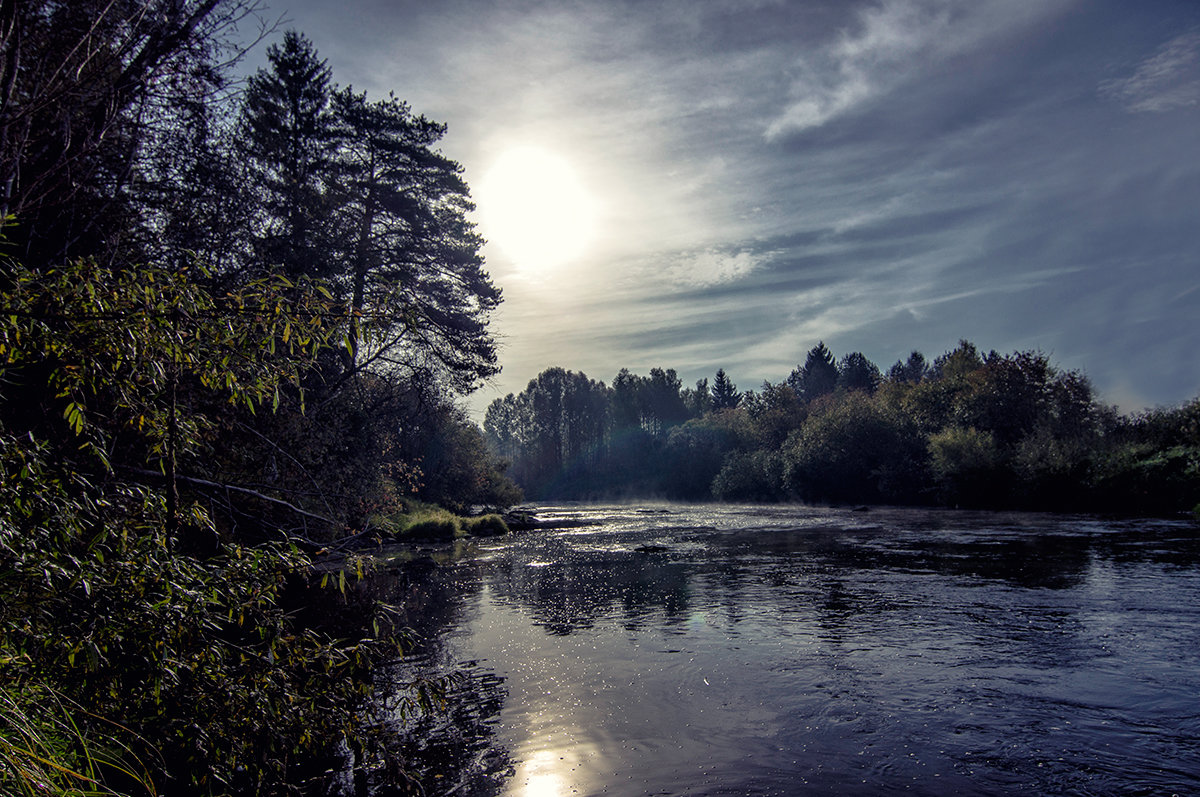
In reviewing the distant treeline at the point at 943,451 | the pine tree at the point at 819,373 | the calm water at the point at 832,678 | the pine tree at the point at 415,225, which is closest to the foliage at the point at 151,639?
the calm water at the point at 832,678

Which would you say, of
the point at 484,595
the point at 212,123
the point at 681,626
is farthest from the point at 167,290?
the point at 484,595

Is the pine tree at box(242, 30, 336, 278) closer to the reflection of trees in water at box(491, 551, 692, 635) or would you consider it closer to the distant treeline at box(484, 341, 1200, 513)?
the reflection of trees in water at box(491, 551, 692, 635)

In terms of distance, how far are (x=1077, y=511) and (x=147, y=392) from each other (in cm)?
3811

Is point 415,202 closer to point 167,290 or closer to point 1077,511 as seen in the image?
point 167,290

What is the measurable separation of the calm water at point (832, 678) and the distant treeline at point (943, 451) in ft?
49.7

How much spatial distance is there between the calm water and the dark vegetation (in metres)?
2.20

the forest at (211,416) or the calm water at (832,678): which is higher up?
the forest at (211,416)

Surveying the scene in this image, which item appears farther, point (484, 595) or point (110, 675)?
point (484, 595)

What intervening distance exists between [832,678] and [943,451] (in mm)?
36390

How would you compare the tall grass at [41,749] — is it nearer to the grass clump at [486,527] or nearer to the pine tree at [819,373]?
the grass clump at [486,527]

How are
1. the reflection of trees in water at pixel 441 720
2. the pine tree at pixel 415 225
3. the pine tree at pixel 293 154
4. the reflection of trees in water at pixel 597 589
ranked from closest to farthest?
the reflection of trees in water at pixel 441 720, the reflection of trees in water at pixel 597 589, the pine tree at pixel 293 154, the pine tree at pixel 415 225

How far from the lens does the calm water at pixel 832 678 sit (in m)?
6.74

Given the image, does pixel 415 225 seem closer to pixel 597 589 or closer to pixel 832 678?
pixel 597 589

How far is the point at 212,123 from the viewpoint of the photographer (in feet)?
37.2
